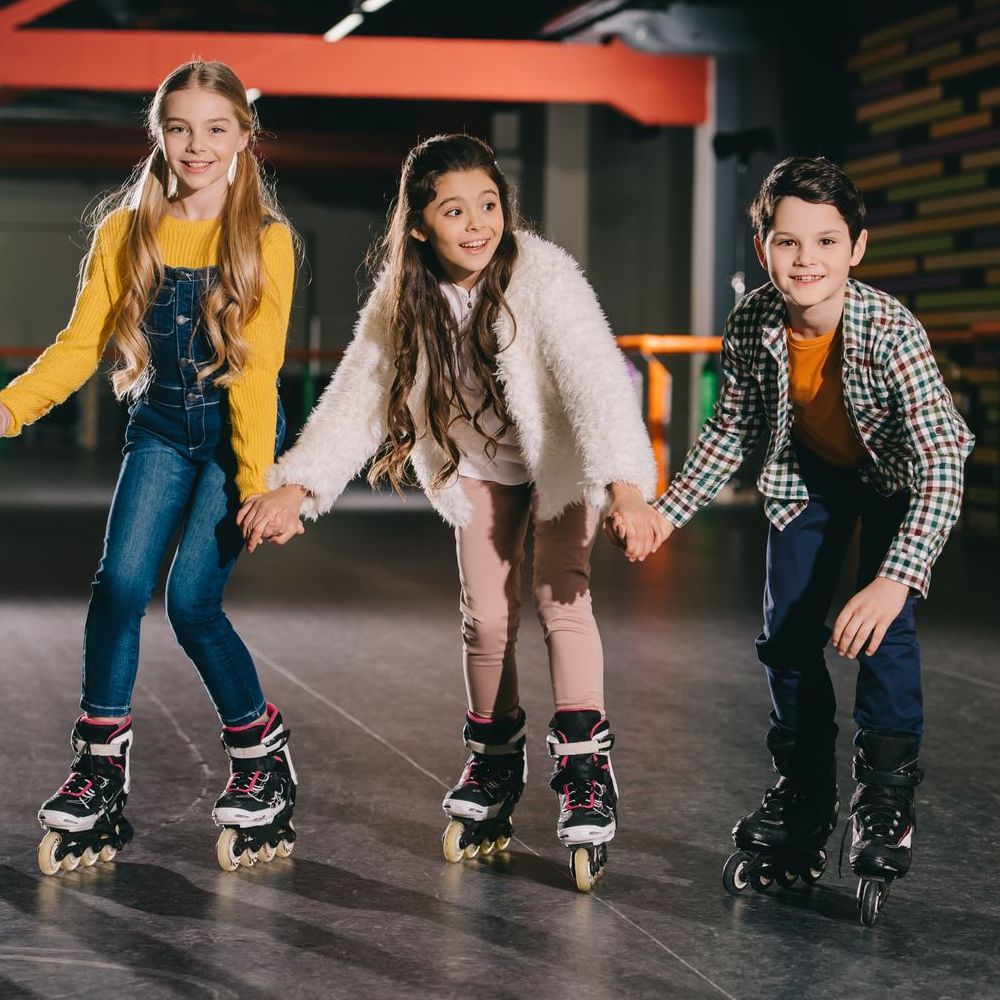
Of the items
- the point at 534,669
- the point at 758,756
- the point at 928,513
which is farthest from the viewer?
the point at 534,669

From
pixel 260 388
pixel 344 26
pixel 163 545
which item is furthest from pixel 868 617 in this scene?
pixel 344 26

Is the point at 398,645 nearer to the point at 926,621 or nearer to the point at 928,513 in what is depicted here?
the point at 926,621

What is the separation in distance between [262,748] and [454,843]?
0.34 metres

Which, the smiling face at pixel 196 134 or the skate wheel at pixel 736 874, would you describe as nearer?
the skate wheel at pixel 736 874

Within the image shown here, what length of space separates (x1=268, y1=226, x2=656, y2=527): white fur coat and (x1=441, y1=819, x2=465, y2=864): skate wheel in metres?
0.48

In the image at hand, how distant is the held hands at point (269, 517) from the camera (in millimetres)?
2359

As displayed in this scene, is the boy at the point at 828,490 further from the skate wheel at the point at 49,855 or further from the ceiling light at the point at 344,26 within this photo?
the ceiling light at the point at 344,26

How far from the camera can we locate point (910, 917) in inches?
87.7

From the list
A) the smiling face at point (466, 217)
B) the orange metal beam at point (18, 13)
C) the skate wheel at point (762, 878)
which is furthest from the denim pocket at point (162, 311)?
the orange metal beam at point (18, 13)

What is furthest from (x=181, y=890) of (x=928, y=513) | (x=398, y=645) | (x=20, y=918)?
(x=398, y=645)

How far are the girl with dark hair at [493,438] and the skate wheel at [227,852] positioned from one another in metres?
0.33

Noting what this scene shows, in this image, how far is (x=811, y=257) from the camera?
2.19 meters

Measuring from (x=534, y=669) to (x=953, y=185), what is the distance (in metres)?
5.98

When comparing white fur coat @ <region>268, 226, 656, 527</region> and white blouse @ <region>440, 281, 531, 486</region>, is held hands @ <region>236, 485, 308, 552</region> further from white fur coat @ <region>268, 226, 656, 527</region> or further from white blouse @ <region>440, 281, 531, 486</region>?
white blouse @ <region>440, 281, 531, 486</region>
